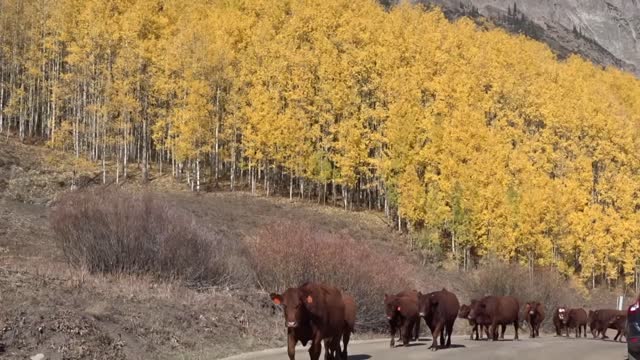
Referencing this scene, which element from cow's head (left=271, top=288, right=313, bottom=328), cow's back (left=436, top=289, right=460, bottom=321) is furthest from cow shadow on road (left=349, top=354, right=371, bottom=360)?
cow's head (left=271, top=288, right=313, bottom=328)

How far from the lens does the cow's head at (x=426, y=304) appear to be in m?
21.9

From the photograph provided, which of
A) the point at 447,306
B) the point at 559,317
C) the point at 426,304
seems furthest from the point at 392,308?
the point at 559,317

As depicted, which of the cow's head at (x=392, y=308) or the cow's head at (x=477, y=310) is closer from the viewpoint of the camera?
the cow's head at (x=392, y=308)

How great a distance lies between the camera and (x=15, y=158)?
164 feet

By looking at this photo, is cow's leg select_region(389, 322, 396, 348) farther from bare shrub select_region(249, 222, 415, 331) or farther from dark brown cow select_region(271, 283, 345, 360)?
dark brown cow select_region(271, 283, 345, 360)

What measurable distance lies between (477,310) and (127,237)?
1384cm

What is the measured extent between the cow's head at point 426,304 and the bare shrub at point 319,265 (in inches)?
216

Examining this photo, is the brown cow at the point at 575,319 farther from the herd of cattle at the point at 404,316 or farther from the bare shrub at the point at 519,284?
the bare shrub at the point at 519,284

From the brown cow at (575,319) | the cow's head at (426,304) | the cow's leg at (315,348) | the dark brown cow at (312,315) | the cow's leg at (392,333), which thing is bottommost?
the brown cow at (575,319)

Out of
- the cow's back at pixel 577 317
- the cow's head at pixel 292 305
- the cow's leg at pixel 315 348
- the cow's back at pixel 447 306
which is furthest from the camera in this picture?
the cow's back at pixel 577 317

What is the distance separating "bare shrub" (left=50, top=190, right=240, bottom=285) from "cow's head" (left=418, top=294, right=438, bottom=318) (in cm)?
751

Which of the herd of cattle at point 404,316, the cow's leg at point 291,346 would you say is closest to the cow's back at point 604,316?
the herd of cattle at point 404,316

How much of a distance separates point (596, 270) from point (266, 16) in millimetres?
42491

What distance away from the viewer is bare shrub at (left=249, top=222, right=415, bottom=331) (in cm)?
2747
